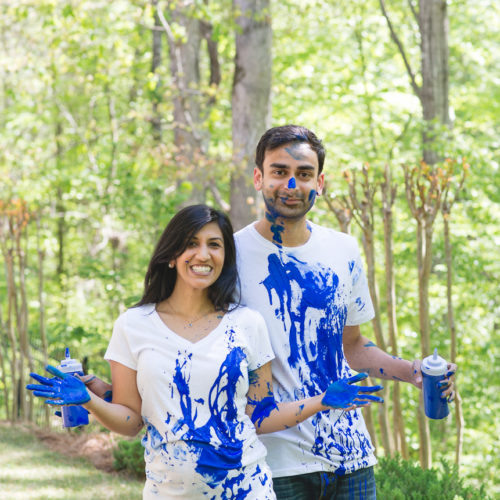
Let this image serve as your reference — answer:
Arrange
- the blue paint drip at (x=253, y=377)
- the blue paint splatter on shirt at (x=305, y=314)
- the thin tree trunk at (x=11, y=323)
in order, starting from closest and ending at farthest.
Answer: the blue paint drip at (x=253, y=377) < the blue paint splatter on shirt at (x=305, y=314) < the thin tree trunk at (x=11, y=323)

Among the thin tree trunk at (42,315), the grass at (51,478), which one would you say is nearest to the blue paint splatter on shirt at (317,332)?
the grass at (51,478)

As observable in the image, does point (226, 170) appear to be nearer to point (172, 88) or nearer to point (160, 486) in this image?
point (172, 88)

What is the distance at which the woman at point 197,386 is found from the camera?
2.06m

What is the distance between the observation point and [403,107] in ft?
42.7

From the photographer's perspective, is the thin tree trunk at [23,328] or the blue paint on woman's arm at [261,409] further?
the thin tree trunk at [23,328]

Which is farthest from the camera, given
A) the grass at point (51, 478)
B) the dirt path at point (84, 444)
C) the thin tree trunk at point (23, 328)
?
the thin tree trunk at point (23, 328)

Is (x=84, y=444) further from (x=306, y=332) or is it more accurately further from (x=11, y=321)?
(x=306, y=332)

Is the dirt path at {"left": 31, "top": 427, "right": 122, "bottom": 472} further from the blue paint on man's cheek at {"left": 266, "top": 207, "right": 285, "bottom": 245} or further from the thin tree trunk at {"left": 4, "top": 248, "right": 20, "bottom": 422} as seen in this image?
the blue paint on man's cheek at {"left": 266, "top": 207, "right": 285, "bottom": 245}

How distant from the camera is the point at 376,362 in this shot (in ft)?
8.67

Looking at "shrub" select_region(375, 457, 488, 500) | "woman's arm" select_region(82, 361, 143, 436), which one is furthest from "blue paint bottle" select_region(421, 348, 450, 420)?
"shrub" select_region(375, 457, 488, 500)

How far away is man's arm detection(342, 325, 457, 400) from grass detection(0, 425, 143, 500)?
331 centimetres

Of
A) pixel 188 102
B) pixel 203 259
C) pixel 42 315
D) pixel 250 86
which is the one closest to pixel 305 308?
pixel 203 259

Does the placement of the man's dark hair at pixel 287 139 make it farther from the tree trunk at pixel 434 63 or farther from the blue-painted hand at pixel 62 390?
the tree trunk at pixel 434 63

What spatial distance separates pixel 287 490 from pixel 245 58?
20.3ft
